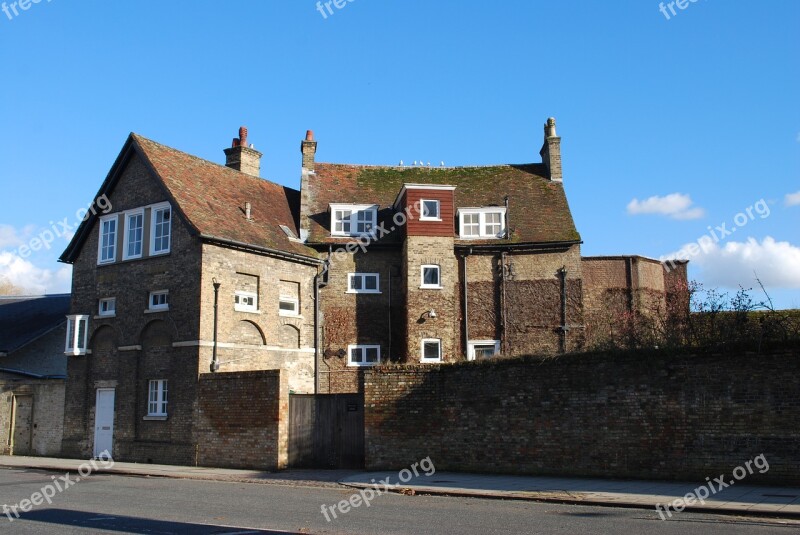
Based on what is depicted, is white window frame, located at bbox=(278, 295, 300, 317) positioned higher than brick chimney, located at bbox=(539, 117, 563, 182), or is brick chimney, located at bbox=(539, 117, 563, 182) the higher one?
brick chimney, located at bbox=(539, 117, 563, 182)

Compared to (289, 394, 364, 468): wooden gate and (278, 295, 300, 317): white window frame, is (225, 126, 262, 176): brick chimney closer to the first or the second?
(278, 295, 300, 317): white window frame

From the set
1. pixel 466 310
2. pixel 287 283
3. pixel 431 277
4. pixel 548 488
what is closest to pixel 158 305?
pixel 287 283

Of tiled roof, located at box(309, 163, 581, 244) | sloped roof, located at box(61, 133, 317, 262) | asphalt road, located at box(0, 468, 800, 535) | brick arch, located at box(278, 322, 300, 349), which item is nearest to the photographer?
asphalt road, located at box(0, 468, 800, 535)

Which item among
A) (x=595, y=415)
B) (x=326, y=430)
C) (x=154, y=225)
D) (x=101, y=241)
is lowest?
(x=326, y=430)

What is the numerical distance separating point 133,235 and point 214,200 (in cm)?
335

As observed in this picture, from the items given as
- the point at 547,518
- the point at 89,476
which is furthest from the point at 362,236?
the point at 547,518

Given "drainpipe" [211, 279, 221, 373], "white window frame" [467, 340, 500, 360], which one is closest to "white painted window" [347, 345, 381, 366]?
"white window frame" [467, 340, 500, 360]

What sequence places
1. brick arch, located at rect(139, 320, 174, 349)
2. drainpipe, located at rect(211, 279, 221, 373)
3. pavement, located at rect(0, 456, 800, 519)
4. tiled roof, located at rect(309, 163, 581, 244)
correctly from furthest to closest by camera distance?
1. tiled roof, located at rect(309, 163, 581, 244)
2. brick arch, located at rect(139, 320, 174, 349)
3. drainpipe, located at rect(211, 279, 221, 373)
4. pavement, located at rect(0, 456, 800, 519)

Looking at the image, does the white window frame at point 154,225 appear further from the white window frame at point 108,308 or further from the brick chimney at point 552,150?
the brick chimney at point 552,150

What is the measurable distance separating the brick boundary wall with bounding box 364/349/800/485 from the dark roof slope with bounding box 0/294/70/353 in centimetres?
2005

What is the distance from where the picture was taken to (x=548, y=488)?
16375mm

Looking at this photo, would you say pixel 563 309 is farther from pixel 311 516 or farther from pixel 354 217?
pixel 311 516

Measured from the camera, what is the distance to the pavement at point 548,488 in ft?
45.4

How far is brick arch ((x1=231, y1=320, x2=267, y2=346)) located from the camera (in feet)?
88.3
